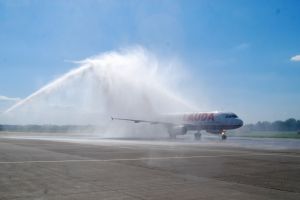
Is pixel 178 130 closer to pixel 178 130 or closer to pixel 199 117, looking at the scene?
pixel 178 130

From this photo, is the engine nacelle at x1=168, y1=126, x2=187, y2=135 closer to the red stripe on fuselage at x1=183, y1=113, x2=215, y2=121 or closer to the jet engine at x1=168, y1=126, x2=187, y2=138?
the jet engine at x1=168, y1=126, x2=187, y2=138

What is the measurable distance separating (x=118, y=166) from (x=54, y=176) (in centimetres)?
368

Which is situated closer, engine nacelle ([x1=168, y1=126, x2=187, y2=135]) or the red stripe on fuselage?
the red stripe on fuselage

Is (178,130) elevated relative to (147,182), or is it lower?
elevated

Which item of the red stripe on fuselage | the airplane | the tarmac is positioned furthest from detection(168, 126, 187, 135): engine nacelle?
the tarmac

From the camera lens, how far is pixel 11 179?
11.4 meters

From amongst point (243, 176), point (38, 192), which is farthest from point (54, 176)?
point (243, 176)

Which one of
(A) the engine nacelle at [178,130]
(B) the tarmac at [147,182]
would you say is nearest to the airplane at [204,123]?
(A) the engine nacelle at [178,130]

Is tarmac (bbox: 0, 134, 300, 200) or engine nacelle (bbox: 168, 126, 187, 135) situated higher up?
engine nacelle (bbox: 168, 126, 187, 135)

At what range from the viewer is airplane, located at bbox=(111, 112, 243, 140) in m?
53.6

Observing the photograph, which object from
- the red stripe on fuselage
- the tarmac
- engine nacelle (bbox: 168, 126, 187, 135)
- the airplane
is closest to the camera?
the tarmac

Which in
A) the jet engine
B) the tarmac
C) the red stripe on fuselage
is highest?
the red stripe on fuselage

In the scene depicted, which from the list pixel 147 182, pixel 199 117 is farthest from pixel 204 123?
pixel 147 182

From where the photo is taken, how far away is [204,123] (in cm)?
5547
